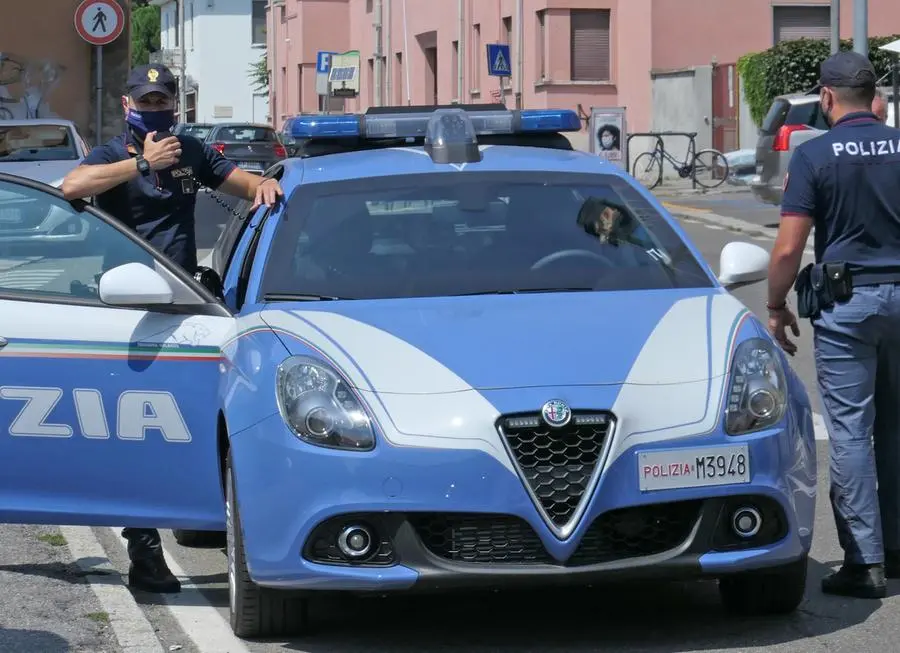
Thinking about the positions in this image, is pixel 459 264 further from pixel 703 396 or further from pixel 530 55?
pixel 530 55

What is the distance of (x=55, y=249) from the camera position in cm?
621

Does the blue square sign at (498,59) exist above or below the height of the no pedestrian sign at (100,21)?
above

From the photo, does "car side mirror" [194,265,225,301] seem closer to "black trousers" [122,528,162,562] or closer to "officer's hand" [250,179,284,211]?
"officer's hand" [250,179,284,211]

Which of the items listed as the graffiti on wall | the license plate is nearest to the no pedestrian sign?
the graffiti on wall

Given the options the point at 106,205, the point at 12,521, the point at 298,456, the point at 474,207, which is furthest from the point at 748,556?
the point at 106,205

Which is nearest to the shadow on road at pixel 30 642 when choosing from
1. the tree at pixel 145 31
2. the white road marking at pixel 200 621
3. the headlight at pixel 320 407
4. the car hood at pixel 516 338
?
the white road marking at pixel 200 621

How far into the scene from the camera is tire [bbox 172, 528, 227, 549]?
280 inches

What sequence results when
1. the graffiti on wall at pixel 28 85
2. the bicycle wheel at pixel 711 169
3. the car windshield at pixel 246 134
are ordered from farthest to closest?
1. the car windshield at pixel 246 134
2. the bicycle wheel at pixel 711 169
3. the graffiti on wall at pixel 28 85

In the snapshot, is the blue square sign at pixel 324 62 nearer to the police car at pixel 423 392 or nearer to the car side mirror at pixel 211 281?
the car side mirror at pixel 211 281

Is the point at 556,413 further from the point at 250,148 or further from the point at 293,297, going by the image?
the point at 250,148

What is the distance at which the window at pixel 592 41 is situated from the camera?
Result: 41.3 m

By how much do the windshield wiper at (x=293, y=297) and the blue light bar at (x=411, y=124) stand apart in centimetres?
143

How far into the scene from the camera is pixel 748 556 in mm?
5195

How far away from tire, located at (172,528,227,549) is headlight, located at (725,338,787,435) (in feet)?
8.44
